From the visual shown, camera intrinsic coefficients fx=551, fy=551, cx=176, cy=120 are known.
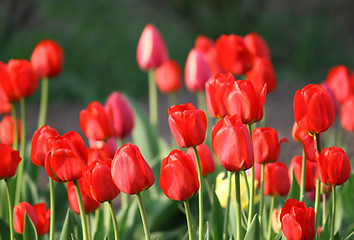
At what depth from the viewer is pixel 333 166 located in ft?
3.40

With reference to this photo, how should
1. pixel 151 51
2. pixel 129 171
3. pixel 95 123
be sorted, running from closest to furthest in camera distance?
pixel 129 171
pixel 95 123
pixel 151 51

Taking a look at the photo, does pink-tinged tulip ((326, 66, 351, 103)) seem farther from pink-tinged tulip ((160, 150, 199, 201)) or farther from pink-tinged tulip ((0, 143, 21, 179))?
pink-tinged tulip ((0, 143, 21, 179))

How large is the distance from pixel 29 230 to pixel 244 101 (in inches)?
23.3

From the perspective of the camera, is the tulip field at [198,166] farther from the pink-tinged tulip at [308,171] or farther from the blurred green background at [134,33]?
the blurred green background at [134,33]

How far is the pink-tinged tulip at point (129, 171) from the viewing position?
1003 millimetres

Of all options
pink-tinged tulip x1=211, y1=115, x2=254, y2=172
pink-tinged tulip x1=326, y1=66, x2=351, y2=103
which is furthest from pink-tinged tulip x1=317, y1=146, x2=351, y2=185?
pink-tinged tulip x1=326, y1=66, x2=351, y2=103

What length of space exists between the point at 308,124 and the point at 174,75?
5.17 ft

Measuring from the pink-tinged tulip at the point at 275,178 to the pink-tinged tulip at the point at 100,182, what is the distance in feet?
1.52

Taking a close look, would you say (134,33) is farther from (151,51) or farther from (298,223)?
(298,223)

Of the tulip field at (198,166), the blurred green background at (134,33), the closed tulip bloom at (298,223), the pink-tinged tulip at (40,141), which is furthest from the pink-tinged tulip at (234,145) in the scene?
the blurred green background at (134,33)

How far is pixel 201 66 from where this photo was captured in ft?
6.72

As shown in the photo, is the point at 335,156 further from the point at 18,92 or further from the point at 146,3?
the point at 146,3

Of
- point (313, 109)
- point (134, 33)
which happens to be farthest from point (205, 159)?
point (134, 33)

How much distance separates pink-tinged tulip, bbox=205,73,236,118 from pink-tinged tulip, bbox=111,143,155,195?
269mm
